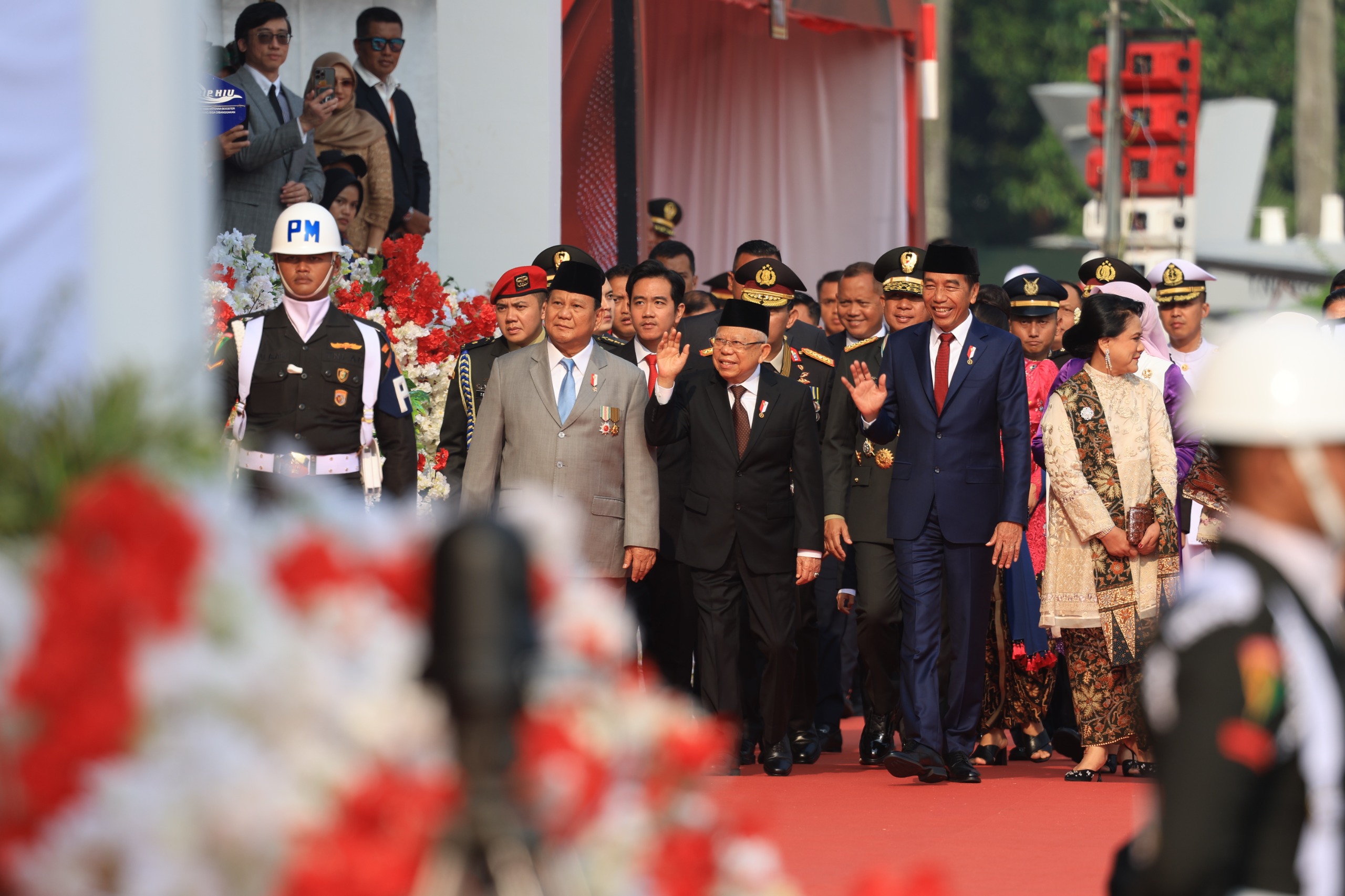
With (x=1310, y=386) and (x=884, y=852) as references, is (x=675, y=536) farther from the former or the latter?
(x=1310, y=386)

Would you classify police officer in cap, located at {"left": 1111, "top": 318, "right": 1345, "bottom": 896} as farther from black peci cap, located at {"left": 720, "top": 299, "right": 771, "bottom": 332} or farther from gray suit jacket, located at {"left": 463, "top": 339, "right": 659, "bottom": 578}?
black peci cap, located at {"left": 720, "top": 299, "right": 771, "bottom": 332}

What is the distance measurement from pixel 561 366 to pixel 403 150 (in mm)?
2721

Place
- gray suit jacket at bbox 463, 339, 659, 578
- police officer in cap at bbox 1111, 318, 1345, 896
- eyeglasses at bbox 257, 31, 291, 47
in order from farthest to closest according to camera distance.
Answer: eyeglasses at bbox 257, 31, 291, 47 → gray suit jacket at bbox 463, 339, 659, 578 → police officer in cap at bbox 1111, 318, 1345, 896

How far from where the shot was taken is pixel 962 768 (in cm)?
765

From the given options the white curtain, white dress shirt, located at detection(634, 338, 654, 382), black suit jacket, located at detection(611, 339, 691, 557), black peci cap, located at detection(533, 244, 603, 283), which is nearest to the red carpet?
black suit jacket, located at detection(611, 339, 691, 557)

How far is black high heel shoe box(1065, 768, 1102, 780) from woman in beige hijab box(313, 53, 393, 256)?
164 inches

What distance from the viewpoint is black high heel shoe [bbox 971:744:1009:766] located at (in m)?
8.36

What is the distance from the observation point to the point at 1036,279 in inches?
350

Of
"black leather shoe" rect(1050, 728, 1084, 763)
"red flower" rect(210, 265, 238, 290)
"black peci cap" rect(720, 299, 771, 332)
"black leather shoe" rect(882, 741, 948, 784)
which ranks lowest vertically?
"black leather shoe" rect(1050, 728, 1084, 763)

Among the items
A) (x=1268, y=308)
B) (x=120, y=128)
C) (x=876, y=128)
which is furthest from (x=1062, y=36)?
(x=120, y=128)

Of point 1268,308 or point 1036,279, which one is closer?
point 1036,279

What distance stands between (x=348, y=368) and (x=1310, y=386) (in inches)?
198

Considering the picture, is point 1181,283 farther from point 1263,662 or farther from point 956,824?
point 1263,662

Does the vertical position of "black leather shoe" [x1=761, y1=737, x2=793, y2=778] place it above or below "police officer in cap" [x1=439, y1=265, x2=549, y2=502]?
below
